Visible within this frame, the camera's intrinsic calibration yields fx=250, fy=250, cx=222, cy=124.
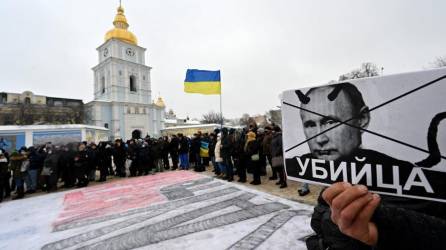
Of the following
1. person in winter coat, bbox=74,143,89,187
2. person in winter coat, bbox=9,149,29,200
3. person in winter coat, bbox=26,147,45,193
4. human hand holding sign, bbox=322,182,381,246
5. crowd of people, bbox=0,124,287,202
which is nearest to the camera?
human hand holding sign, bbox=322,182,381,246

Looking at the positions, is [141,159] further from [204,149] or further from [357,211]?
[357,211]

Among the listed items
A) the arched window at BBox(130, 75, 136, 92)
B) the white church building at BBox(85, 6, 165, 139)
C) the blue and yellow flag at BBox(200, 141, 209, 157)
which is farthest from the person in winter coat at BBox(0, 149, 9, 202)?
the arched window at BBox(130, 75, 136, 92)

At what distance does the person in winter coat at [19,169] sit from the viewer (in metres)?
8.94

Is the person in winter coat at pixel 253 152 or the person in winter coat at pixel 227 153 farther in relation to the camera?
the person in winter coat at pixel 227 153

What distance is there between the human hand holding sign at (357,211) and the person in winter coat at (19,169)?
1118 cm

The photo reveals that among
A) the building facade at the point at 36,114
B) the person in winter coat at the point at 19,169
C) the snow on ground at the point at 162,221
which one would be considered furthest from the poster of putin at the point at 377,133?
the building facade at the point at 36,114

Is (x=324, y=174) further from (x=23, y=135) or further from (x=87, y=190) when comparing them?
(x=23, y=135)

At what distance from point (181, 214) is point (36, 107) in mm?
54219

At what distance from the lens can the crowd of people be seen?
8.49 m

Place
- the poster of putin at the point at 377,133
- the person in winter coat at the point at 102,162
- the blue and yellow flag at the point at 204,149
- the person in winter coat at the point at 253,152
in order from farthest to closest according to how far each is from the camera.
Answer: the blue and yellow flag at the point at 204,149
the person in winter coat at the point at 102,162
the person in winter coat at the point at 253,152
the poster of putin at the point at 377,133

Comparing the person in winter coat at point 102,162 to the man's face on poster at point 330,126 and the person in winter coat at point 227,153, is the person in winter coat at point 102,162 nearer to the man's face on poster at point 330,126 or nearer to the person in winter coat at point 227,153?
the person in winter coat at point 227,153

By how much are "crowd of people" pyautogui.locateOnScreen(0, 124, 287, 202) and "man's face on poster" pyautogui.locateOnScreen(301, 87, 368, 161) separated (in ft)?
19.0

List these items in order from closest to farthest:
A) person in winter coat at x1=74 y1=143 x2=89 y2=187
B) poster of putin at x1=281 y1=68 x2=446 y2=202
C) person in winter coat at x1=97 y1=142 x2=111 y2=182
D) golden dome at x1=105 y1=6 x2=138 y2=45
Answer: poster of putin at x1=281 y1=68 x2=446 y2=202, person in winter coat at x1=74 y1=143 x2=89 y2=187, person in winter coat at x1=97 y1=142 x2=111 y2=182, golden dome at x1=105 y1=6 x2=138 y2=45

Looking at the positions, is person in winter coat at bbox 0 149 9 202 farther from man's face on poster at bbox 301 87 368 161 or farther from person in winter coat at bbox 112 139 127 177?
man's face on poster at bbox 301 87 368 161
